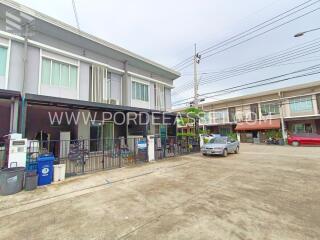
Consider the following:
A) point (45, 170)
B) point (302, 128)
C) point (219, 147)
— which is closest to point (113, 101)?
point (45, 170)

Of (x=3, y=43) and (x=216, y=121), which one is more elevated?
(x=3, y=43)

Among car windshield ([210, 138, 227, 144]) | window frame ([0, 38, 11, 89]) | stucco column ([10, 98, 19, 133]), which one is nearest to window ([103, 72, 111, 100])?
window frame ([0, 38, 11, 89])

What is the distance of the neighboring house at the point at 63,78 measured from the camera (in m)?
9.64

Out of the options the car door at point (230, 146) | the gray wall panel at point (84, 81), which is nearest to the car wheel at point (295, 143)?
the car door at point (230, 146)

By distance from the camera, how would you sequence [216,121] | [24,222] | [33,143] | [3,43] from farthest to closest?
[216,121], [3,43], [33,143], [24,222]

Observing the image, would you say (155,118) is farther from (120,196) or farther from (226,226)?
(226,226)

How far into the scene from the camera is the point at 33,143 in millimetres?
7484

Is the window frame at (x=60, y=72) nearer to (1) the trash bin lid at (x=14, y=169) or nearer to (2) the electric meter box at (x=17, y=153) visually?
(2) the electric meter box at (x=17, y=153)

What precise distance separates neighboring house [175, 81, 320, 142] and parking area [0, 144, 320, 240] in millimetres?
23887

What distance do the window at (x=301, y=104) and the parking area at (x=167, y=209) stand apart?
23752 millimetres

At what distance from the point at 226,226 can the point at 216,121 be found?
34115 millimetres

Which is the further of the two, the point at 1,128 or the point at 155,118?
the point at 155,118

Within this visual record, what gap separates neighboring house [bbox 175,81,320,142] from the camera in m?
25.2

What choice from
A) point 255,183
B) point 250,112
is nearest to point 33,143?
point 255,183
